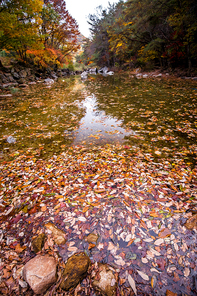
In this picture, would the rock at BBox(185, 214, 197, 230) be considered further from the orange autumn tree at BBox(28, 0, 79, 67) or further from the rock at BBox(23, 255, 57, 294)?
the orange autumn tree at BBox(28, 0, 79, 67)

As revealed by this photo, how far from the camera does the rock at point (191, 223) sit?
211cm

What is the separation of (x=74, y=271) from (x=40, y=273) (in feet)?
1.34

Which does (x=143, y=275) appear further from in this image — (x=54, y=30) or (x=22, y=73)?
(x=54, y=30)

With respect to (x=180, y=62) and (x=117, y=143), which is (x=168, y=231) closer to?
(x=117, y=143)

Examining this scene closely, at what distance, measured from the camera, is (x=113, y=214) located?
7.77 ft

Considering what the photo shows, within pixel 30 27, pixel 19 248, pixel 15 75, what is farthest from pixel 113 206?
pixel 15 75

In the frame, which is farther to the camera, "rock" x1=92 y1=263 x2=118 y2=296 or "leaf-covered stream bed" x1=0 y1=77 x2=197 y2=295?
"leaf-covered stream bed" x1=0 y1=77 x2=197 y2=295

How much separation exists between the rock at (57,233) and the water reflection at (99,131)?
2862mm

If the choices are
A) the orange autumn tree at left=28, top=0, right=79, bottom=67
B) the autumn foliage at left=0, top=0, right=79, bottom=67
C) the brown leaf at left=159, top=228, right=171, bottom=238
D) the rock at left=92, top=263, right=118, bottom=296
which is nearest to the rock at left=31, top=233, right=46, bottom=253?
the rock at left=92, top=263, right=118, bottom=296

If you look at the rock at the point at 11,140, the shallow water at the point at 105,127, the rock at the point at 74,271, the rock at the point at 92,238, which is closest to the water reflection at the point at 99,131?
the shallow water at the point at 105,127

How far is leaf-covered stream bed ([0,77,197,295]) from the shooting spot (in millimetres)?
1687

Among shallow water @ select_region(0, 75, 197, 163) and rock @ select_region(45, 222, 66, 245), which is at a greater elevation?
shallow water @ select_region(0, 75, 197, 163)

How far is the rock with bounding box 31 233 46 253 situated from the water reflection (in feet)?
9.96

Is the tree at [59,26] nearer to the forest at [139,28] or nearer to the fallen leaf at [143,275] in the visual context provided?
the forest at [139,28]
